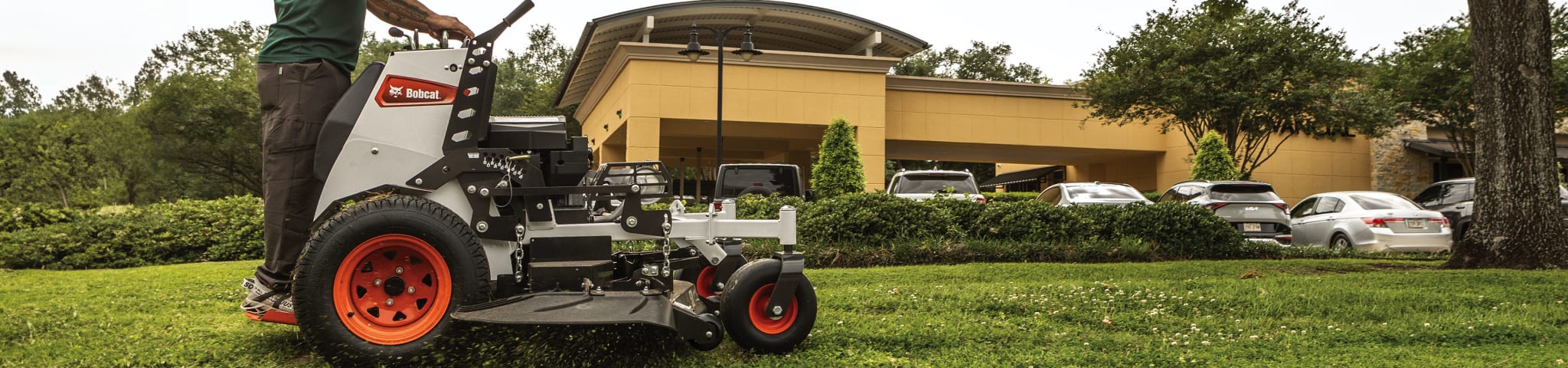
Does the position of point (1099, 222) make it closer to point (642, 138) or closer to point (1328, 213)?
point (1328, 213)

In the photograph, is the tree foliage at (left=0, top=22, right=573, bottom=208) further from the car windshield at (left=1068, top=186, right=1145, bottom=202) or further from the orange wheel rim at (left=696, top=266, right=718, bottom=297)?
the orange wheel rim at (left=696, top=266, right=718, bottom=297)

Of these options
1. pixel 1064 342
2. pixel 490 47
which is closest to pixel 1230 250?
pixel 1064 342

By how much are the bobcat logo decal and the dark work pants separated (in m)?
0.40

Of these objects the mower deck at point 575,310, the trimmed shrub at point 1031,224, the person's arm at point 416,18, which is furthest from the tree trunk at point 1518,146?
the person's arm at point 416,18

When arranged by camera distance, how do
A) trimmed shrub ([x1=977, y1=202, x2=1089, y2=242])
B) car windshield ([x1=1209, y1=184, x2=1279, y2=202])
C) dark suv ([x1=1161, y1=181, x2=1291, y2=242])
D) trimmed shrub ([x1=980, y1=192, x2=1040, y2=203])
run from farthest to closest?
1. car windshield ([x1=1209, y1=184, x2=1279, y2=202])
2. dark suv ([x1=1161, y1=181, x2=1291, y2=242])
3. trimmed shrub ([x1=980, y1=192, x2=1040, y2=203])
4. trimmed shrub ([x1=977, y1=202, x2=1089, y2=242])

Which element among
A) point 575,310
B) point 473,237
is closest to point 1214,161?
point 575,310

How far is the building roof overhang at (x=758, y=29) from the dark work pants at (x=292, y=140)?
2033 centimetres

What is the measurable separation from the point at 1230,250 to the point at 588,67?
75.6ft

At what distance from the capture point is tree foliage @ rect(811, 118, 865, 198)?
20.3m

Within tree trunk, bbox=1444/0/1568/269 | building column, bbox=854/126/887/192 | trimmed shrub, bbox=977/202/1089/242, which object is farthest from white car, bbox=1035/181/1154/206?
building column, bbox=854/126/887/192

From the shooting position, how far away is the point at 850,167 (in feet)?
67.6

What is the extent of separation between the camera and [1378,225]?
13.3 metres

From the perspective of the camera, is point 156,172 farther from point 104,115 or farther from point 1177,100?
point 1177,100

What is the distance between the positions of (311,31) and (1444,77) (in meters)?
31.7
